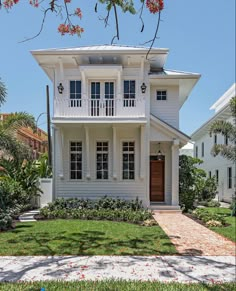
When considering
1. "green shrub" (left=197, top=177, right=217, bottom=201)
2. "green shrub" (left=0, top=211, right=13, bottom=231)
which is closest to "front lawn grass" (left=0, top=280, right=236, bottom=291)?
"green shrub" (left=0, top=211, right=13, bottom=231)

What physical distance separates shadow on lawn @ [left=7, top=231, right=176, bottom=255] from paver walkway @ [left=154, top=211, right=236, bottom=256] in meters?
0.41

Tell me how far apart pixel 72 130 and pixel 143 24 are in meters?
11.5

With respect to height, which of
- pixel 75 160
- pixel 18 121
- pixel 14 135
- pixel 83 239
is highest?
pixel 18 121

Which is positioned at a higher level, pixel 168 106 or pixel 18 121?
pixel 168 106

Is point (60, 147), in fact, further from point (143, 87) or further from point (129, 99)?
point (143, 87)

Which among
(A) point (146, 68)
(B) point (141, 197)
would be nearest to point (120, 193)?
(B) point (141, 197)

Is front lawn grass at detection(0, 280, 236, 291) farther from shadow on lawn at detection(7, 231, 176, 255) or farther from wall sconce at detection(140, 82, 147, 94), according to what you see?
wall sconce at detection(140, 82, 147, 94)

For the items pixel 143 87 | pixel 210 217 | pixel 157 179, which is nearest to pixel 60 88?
pixel 143 87

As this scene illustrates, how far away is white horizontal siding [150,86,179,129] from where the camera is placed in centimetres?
1587

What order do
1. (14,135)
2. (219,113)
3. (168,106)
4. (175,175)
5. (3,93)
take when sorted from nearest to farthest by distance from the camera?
(3,93)
(14,135)
(175,175)
(168,106)
(219,113)

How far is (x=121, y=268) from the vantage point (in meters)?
6.09

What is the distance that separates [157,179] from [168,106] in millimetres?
3783

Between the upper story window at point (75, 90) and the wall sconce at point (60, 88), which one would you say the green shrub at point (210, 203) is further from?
the wall sconce at point (60, 88)

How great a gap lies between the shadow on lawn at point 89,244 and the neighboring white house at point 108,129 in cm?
577
